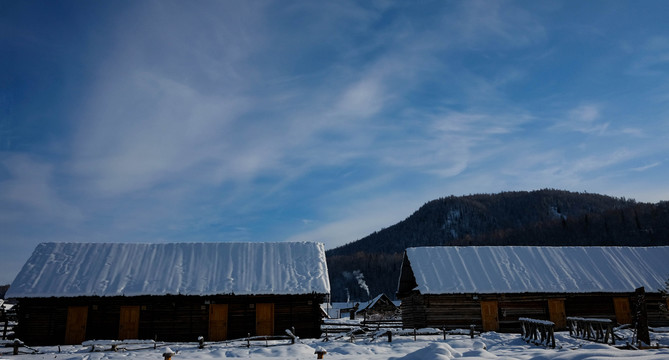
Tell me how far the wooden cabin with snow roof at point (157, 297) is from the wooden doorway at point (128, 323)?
0.15ft

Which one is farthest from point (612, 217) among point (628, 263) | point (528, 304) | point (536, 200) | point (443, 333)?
point (443, 333)

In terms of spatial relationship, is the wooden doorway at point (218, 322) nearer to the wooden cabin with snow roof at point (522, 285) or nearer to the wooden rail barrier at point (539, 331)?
the wooden cabin with snow roof at point (522, 285)

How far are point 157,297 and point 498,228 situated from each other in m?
162

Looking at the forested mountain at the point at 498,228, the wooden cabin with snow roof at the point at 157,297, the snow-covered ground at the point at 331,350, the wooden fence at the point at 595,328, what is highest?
the forested mountain at the point at 498,228

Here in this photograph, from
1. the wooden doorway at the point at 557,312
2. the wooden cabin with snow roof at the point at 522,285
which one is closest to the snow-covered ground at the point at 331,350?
the wooden cabin with snow roof at the point at 522,285

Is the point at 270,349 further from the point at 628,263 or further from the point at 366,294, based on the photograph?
the point at 366,294

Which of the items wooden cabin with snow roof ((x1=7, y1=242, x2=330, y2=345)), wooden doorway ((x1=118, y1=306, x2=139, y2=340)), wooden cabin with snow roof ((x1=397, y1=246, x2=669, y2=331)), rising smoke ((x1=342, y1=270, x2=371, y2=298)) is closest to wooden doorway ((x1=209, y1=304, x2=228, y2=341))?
wooden cabin with snow roof ((x1=7, y1=242, x2=330, y2=345))

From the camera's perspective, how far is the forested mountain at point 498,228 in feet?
362

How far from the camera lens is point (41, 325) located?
74.6ft

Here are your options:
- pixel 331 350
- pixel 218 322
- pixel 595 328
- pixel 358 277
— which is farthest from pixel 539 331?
pixel 358 277

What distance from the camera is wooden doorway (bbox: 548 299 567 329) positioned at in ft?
87.7

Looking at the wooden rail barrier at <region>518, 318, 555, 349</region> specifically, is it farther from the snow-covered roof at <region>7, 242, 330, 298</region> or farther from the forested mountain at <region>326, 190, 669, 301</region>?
the forested mountain at <region>326, 190, 669, 301</region>

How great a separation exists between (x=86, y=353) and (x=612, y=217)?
422 ft

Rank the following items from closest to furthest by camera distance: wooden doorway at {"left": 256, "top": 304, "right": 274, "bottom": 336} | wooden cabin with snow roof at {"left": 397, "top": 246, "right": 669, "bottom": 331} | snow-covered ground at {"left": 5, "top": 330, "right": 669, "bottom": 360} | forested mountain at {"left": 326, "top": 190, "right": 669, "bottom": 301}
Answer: snow-covered ground at {"left": 5, "top": 330, "right": 669, "bottom": 360} → wooden doorway at {"left": 256, "top": 304, "right": 274, "bottom": 336} → wooden cabin with snow roof at {"left": 397, "top": 246, "right": 669, "bottom": 331} → forested mountain at {"left": 326, "top": 190, "right": 669, "bottom": 301}
